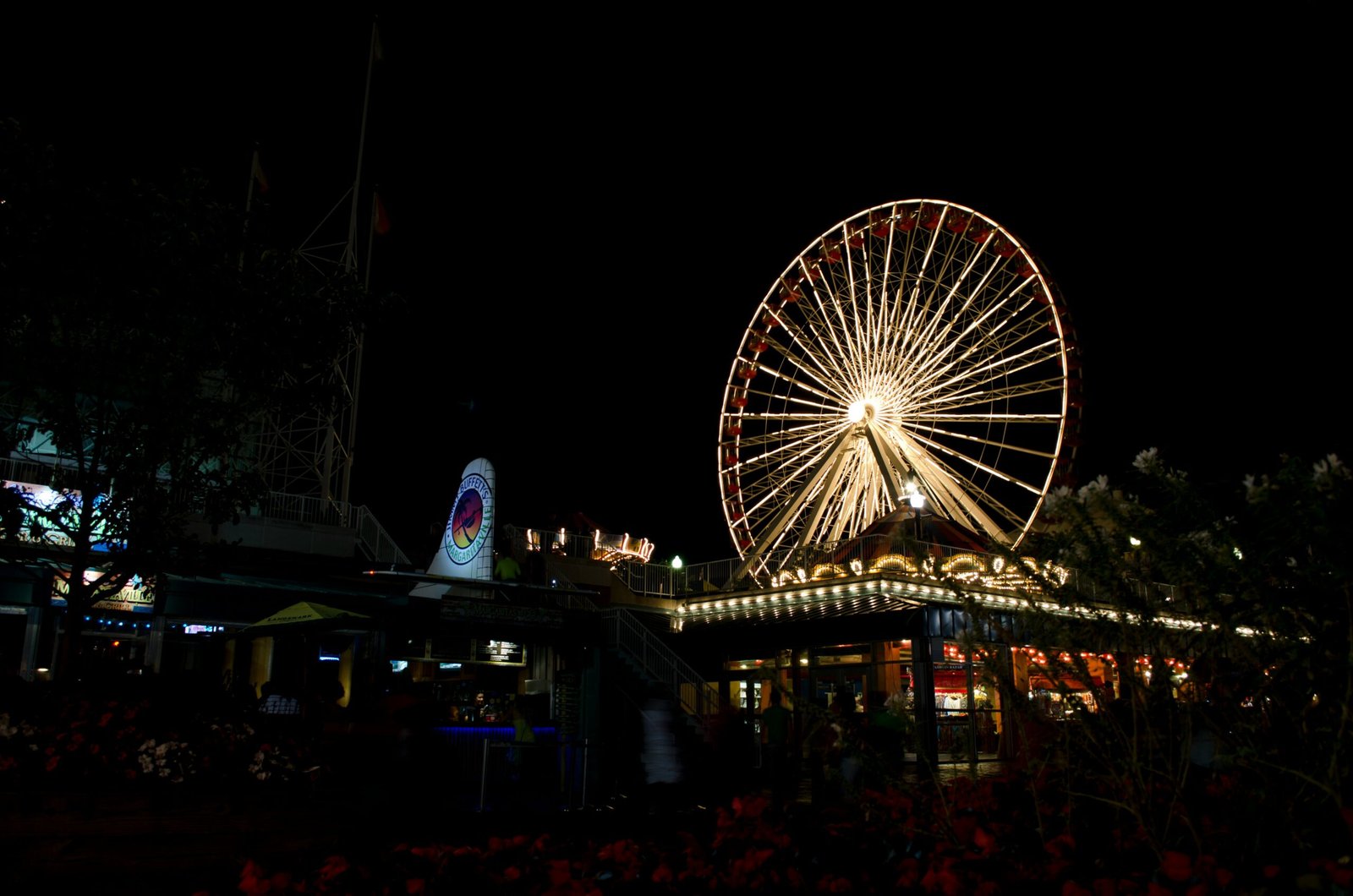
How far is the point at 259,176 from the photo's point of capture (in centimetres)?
2647

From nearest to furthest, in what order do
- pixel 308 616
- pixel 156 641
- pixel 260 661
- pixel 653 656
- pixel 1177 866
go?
pixel 1177 866
pixel 308 616
pixel 156 641
pixel 653 656
pixel 260 661

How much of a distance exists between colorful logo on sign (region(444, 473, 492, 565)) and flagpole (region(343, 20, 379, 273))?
6182 mm

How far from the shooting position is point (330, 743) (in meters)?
10.4

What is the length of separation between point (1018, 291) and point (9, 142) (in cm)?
2147

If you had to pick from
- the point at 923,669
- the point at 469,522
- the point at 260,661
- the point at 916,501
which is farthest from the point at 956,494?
the point at 260,661

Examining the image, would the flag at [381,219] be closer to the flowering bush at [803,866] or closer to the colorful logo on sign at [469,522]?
the colorful logo on sign at [469,522]

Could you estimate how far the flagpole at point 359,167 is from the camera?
82.7 feet

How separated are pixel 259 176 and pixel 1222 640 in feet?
86.3

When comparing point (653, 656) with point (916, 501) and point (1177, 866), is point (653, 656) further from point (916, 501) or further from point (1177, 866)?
point (1177, 866)

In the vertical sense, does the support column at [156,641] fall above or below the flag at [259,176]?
below

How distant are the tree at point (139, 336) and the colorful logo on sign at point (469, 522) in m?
7.31

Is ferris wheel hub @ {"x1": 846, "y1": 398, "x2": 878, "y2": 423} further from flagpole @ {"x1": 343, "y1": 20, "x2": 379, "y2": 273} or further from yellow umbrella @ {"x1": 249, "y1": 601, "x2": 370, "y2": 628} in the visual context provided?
yellow umbrella @ {"x1": 249, "y1": 601, "x2": 370, "y2": 628}

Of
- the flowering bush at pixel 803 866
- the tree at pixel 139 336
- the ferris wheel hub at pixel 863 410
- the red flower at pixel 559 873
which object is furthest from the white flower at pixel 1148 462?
the ferris wheel hub at pixel 863 410

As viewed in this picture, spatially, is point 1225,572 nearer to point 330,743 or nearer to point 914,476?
point 330,743
